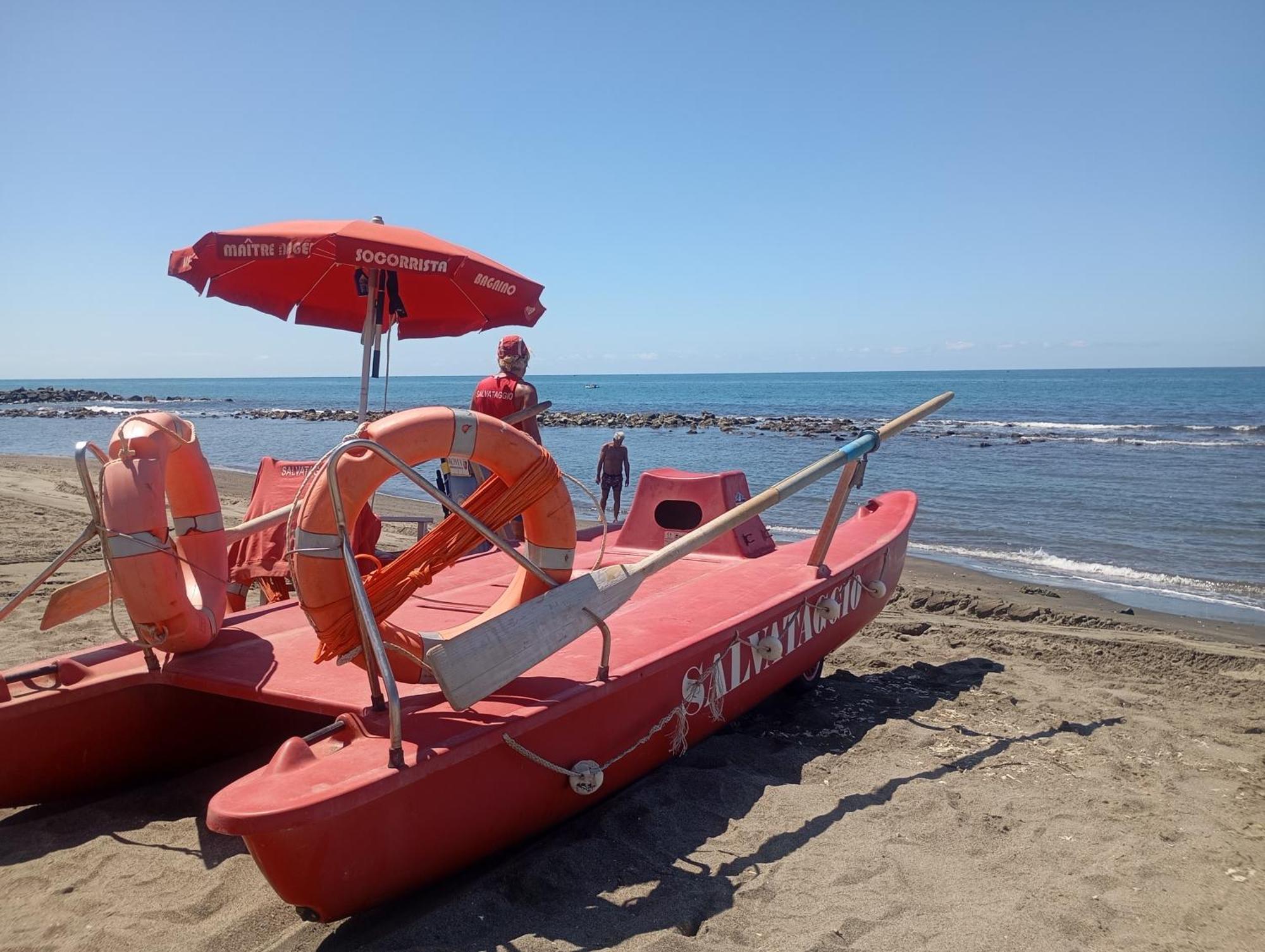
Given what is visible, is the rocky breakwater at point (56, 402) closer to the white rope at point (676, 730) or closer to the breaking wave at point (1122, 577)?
the breaking wave at point (1122, 577)

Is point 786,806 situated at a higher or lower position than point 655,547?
lower

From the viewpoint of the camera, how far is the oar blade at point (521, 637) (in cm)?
295

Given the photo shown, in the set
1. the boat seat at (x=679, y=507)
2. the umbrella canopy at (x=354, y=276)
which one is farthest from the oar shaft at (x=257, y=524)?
the boat seat at (x=679, y=507)

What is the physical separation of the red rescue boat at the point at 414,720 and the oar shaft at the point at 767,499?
0.10 ft

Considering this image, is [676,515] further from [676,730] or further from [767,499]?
[676,730]

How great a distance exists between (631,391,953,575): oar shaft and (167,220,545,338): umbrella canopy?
204cm

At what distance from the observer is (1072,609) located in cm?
818

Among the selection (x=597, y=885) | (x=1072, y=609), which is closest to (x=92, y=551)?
(x=597, y=885)

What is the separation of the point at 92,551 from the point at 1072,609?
1002 cm

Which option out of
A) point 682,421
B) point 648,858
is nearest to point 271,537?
point 648,858

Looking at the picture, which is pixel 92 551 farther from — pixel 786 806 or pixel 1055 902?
pixel 1055 902

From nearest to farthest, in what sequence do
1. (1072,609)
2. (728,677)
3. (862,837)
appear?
(862,837) → (728,677) → (1072,609)

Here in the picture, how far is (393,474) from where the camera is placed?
116 inches

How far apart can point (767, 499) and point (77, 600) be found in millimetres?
3127
